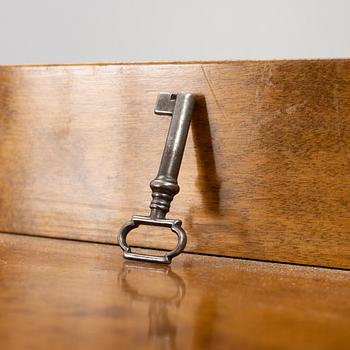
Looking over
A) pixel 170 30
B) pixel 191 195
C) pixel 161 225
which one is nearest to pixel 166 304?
pixel 161 225

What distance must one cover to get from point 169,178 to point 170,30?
65 centimetres

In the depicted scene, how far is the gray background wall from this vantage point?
1.20m

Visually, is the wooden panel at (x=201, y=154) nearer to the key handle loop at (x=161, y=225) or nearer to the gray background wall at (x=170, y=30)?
the key handle loop at (x=161, y=225)

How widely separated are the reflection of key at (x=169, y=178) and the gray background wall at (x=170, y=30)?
1.48 ft

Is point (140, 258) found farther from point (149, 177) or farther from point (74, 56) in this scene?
point (74, 56)

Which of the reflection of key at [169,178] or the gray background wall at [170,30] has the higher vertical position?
the gray background wall at [170,30]

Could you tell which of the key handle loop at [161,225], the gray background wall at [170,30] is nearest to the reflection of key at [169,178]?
the key handle loop at [161,225]

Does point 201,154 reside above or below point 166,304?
above

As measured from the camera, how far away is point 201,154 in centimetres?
83

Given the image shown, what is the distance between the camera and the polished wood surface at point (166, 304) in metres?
0.39

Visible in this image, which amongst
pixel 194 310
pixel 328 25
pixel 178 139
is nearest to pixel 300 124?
pixel 178 139

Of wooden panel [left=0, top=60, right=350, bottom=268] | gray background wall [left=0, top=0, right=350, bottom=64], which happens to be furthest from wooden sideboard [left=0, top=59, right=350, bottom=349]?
gray background wall [left=0, top=0, right=350, bottom=64]

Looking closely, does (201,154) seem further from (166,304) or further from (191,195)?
(166,304)

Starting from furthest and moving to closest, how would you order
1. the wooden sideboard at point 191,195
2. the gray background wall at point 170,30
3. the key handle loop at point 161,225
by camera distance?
the gray background wall at point 170,30, the key handle loop at point 161,225, the wooden sideboard at point 191,195
